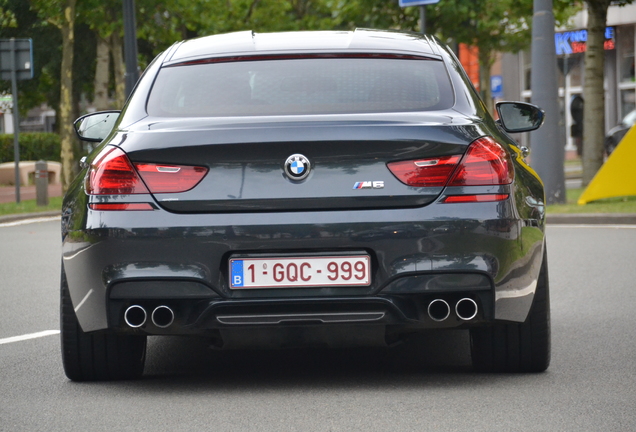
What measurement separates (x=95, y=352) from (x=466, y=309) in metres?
1.60

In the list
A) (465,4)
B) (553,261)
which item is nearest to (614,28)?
(465,4)

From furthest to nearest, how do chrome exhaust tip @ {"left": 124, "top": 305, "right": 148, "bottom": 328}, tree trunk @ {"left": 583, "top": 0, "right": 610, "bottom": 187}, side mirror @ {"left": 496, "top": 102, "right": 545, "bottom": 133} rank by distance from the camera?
tree trunk @ {"left": 583, "top": 0, "right": 610, "bottom": 187}, side mirror @ {"left": 496, "top": 102, "right": 545, "bottom": 133}, chrome exhaust tip @ {"left": 124, "top": 305, "right": 148, "bottom": 328}

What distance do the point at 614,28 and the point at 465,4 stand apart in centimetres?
2084

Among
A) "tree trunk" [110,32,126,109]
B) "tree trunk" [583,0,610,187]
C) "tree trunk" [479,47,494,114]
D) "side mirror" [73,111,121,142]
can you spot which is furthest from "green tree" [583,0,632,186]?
"tree trunk" [479,47,494,114]

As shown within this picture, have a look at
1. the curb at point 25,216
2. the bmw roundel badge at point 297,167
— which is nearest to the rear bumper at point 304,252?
the bmw roundel badge at point 297,167

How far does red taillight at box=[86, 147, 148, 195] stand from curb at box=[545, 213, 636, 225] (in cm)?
1081

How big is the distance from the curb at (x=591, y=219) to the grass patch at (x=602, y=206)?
1.33ft

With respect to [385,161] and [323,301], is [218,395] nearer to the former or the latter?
[323,301]

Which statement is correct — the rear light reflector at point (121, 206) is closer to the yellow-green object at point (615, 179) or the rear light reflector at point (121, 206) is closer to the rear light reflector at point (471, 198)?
the rear light reflector at point (471, 198)

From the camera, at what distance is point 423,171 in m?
4.54

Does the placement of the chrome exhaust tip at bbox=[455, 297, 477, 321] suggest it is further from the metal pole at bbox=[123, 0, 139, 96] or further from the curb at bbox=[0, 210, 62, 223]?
the metal pole at bbox=[123, 0, 139, 96]

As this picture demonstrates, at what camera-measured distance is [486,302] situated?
4.58 meters

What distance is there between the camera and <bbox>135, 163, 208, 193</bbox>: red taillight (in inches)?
179

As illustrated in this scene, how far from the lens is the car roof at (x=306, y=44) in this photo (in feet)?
17.3
